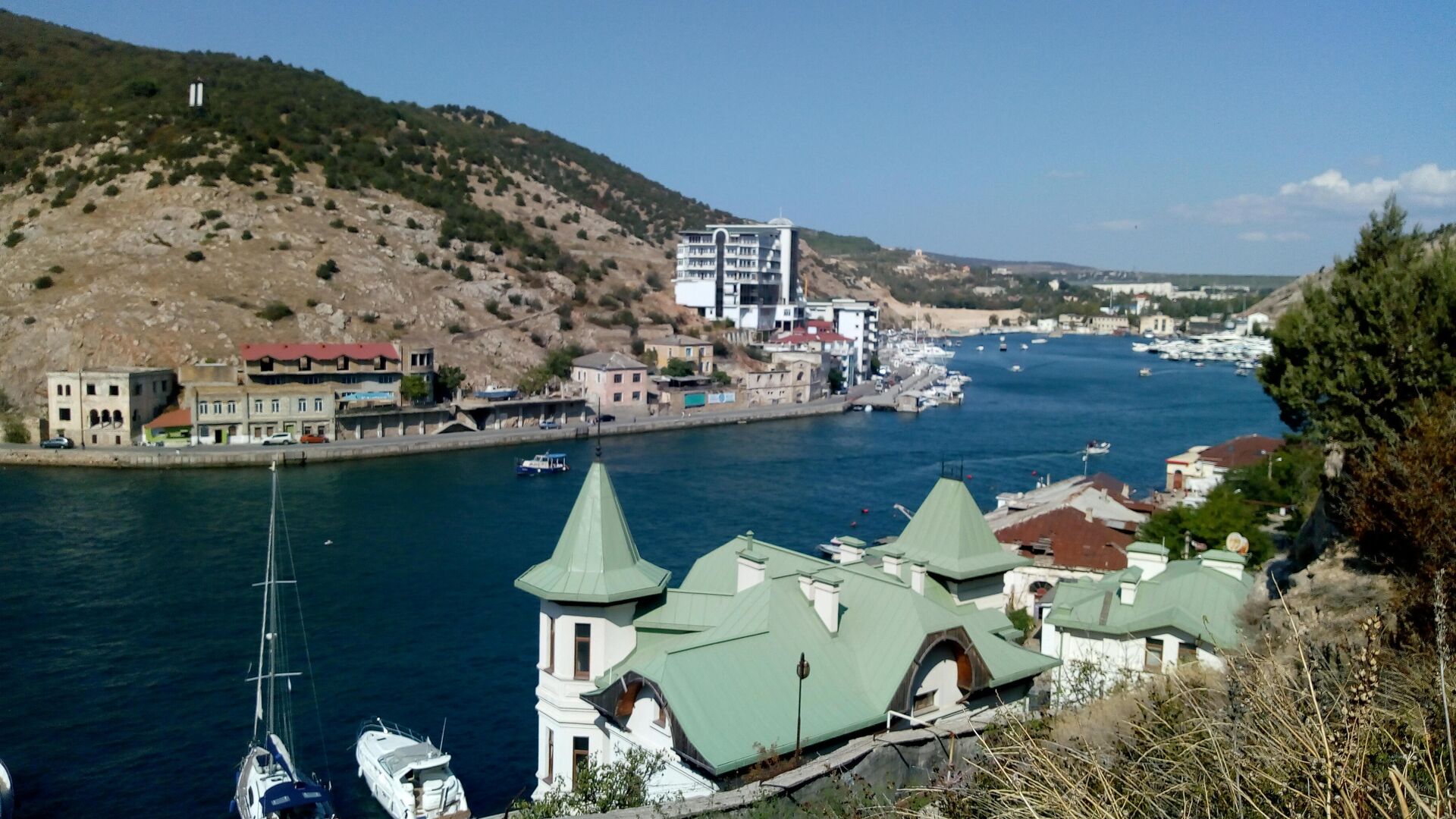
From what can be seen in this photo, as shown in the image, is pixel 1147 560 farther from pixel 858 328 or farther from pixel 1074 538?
pixel 858 328

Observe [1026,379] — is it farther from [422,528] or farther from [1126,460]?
[422,528]

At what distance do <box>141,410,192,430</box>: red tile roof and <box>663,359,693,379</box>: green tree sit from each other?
73.0ft

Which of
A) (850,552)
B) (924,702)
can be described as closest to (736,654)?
(924,702)

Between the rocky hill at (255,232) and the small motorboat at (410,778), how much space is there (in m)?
31.5

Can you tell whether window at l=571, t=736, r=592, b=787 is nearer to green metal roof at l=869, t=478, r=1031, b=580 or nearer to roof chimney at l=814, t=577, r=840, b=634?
roof chimney at l=814, t=577, r=840, b=634

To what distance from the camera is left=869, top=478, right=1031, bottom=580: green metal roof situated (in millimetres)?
11422

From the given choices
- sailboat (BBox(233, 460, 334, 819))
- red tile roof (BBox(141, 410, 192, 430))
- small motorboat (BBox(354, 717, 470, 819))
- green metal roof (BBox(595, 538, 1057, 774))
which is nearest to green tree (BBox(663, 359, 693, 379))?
red tile roof (BBox(141, 410, 192, 430))

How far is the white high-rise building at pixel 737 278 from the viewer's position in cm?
6712

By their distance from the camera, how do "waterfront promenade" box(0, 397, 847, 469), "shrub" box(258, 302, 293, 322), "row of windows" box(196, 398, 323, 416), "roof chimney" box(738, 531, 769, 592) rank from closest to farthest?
"roof chimney" box(738, 531, 769, 592)
"waterfront promenade" box(0, 397, 847, 469)
"row of windows" box(196, 398, 323, 416)
"shrub" box(258, 302, 293, 322)

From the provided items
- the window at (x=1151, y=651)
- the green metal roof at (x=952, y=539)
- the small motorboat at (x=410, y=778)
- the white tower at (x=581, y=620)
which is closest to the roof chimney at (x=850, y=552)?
the green metal roof at (x=952, y=539)

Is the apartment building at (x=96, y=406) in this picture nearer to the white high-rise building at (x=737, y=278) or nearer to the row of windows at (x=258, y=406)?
the row of windows at (x=258, y=406)

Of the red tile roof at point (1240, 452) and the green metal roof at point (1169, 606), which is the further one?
the red tile roof at point (1240, 452)

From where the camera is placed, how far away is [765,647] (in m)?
8.60

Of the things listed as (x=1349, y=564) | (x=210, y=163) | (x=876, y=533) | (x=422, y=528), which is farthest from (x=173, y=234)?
(x=1349, y=564)
